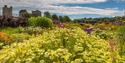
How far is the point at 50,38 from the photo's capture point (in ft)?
30.5

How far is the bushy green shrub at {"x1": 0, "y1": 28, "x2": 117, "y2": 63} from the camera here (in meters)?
8.00

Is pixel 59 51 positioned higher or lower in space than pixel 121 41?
higher

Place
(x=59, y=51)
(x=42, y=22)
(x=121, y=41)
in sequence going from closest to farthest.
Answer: (x=59, y=51) → (x=121, y=41) → (x=42, y=22)

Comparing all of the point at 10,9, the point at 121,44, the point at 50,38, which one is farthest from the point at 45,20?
the point at 10,9

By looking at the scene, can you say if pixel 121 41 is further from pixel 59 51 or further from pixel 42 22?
pixel 42 22

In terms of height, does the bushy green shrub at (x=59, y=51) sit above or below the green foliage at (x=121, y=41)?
above

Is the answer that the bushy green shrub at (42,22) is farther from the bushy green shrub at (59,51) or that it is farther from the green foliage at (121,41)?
the bushy green shrub at (59,51)

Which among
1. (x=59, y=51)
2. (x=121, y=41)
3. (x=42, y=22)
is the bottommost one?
(x=42, y=22)

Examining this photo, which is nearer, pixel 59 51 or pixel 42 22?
pixel 59 51

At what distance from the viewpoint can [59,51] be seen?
809 cm

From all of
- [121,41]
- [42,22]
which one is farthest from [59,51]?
[42,22]

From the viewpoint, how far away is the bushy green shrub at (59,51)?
26.2 feet

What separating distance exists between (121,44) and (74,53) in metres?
7.29

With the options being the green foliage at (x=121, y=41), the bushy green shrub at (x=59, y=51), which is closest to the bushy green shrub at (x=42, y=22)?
the green foliage at (x=121, y=41)
